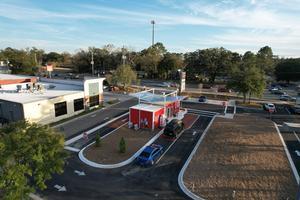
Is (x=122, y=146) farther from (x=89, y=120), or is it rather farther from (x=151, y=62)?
(x=151, y=62)

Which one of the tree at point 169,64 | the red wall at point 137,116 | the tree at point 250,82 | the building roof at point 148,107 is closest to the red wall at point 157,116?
the building roof at point 148,107

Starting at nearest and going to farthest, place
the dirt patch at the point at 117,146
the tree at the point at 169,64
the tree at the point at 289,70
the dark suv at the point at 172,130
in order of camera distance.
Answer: the dirt patch at the point at 117,146
the dark suv at the point at 172,130
the tree at the point at 289,70
the tree at the point at 169,64

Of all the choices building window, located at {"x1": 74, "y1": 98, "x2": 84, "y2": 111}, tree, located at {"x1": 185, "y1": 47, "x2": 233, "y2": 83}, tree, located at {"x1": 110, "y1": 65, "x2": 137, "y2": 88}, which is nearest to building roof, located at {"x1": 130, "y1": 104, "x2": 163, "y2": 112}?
building window, located at {"x1": 74, "y1": 98, "x2": 84, "y2": 111}

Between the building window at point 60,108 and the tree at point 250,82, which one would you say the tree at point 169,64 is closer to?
the tree at point 250,82

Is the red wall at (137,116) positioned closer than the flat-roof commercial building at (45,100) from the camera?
Yes

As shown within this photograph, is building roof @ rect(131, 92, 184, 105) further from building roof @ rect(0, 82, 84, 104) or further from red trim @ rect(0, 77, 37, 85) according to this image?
red trim @ rect(0, 77, 37, 85)

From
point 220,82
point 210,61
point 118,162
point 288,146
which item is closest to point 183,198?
point 118,162
